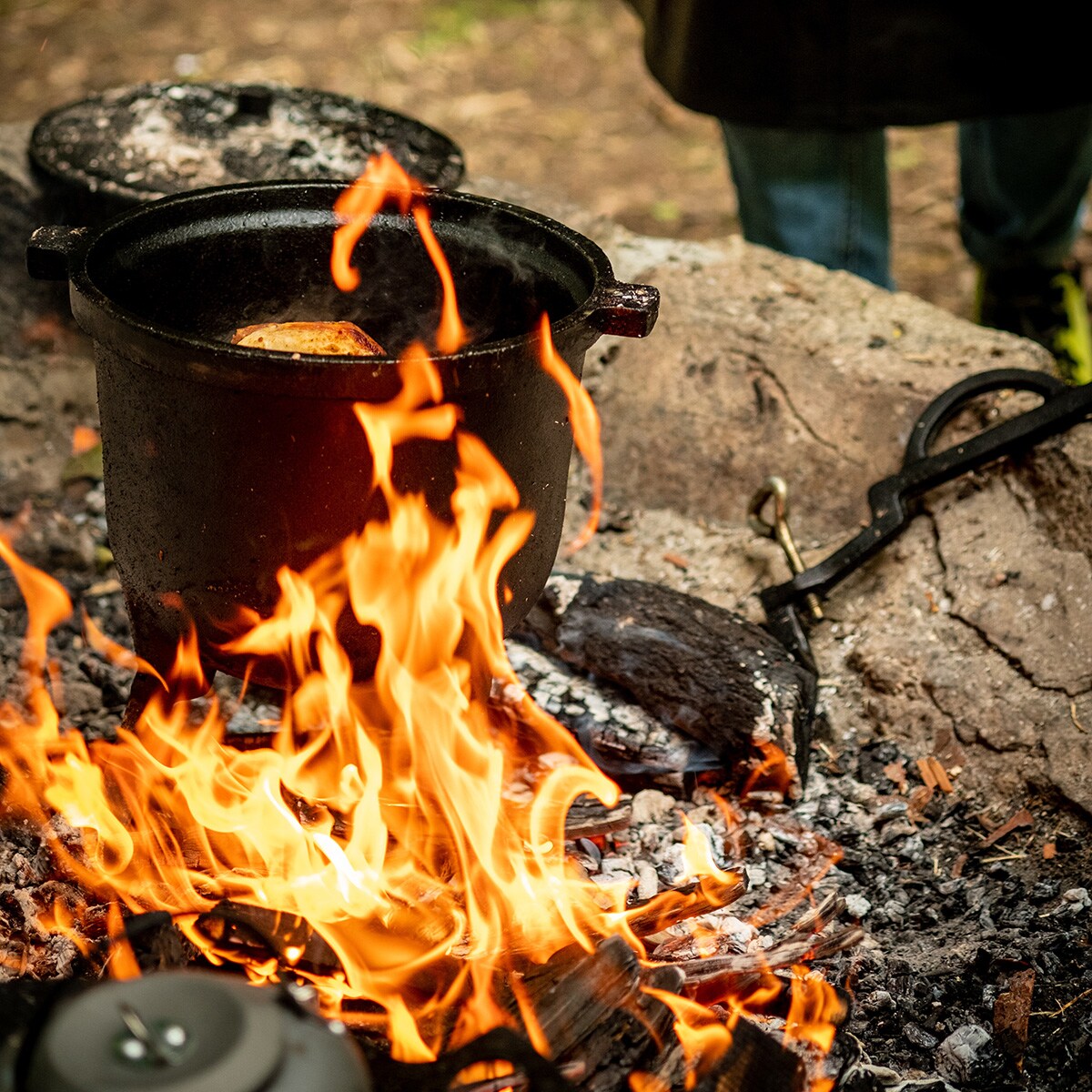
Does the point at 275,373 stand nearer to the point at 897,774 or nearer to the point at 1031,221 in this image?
the point at 897,774

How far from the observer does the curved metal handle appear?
2.46 meters

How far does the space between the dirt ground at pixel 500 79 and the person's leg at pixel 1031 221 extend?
1.01 m

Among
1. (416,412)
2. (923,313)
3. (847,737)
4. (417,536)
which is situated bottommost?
(847,737)

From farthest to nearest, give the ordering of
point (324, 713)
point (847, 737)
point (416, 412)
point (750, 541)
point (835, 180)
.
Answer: point (835, 180) → point (750, 541) → point (847, 737) → point (324, 713) → point (416, 412)

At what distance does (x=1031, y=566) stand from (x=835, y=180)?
1.29 m

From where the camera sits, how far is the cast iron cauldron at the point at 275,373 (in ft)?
Result: 5.07

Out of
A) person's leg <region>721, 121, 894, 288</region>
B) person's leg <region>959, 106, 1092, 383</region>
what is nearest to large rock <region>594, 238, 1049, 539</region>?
person's leg <region>721, 121, 894, 288</region>

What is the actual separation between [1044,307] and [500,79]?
393cm

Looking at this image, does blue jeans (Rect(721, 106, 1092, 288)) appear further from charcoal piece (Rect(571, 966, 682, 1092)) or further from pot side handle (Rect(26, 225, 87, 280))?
charcoal piece (Rect(571, 966, 682, 1092))

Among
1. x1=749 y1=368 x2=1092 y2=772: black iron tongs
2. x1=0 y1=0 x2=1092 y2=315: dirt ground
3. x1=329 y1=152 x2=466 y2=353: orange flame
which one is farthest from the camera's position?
x1=0 y1=0 x2=1092 y2=315: dirt ground

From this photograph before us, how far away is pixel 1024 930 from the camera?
189 cm

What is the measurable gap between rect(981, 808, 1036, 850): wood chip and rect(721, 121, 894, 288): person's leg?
68.2 inches

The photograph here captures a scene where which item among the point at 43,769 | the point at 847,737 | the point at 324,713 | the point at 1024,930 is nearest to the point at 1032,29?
the point at 847,737

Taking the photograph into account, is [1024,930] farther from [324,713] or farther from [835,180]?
[835,180]
